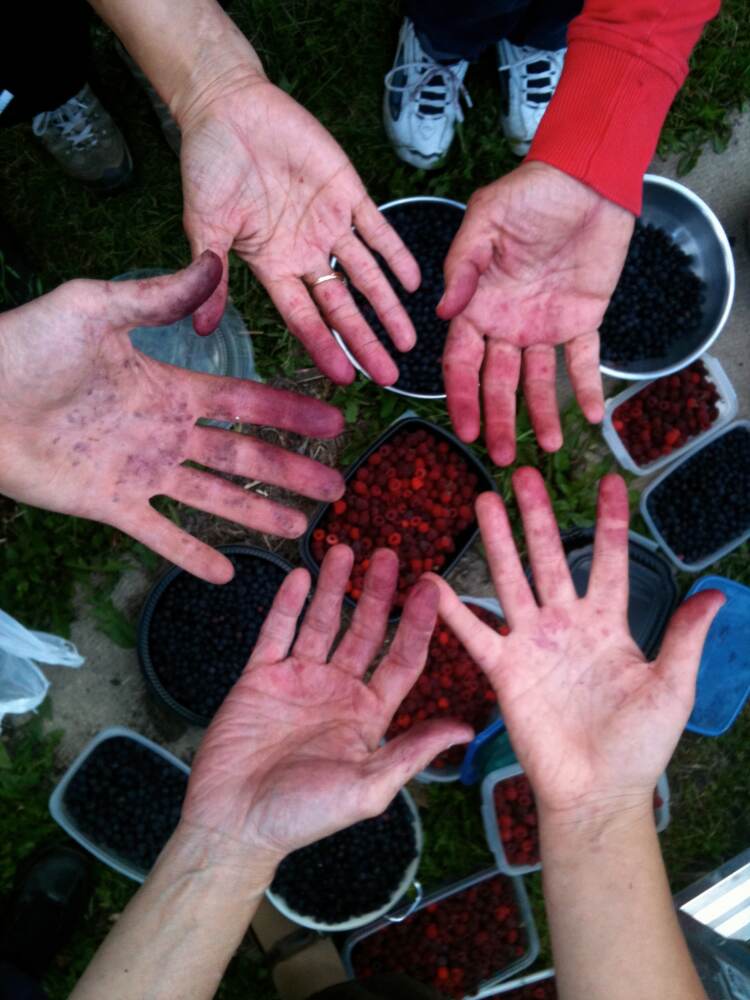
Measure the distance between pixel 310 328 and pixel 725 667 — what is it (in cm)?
176

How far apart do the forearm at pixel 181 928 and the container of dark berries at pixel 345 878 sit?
2.41 feet

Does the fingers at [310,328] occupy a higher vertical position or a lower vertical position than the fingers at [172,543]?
higher

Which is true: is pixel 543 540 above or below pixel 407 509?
above

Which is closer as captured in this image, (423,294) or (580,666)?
(580,666)

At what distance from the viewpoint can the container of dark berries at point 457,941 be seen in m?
2.55

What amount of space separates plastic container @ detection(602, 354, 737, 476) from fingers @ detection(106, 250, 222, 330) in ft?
5.00

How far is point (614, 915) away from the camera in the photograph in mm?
1670

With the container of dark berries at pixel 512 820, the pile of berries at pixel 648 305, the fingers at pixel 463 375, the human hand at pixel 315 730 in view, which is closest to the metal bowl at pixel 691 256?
the pile of berries at pixel 648 305

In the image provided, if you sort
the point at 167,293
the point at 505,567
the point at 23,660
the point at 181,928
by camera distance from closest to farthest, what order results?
the point at 167,293, the point at 181,928, the point at 505,567, the point at 23,660

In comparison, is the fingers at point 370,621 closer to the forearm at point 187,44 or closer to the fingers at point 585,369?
the fingers at point 585,369

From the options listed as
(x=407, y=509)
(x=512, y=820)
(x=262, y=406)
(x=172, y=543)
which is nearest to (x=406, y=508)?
(x=407, y=509)

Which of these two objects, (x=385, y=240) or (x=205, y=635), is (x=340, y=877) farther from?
(x=385, y=240)

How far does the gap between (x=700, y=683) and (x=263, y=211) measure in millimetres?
1966

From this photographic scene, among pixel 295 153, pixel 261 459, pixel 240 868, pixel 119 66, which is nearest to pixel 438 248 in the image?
pixel 295 153
